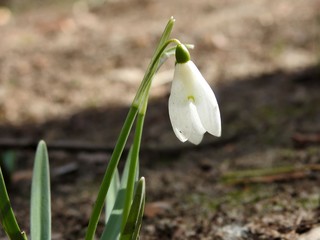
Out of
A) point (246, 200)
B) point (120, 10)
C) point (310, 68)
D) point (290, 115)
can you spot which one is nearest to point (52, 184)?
point (246, 200)

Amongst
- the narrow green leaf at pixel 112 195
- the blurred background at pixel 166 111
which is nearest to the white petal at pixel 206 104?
the narrow green leaf at pixel 112 195

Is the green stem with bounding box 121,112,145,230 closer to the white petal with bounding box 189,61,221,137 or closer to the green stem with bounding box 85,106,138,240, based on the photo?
the green stem with bounding box 85,106,138,240

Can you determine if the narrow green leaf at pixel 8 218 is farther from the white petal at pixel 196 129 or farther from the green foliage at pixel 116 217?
the white petal at pixel 196 129

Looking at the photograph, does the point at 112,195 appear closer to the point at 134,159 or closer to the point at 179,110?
the point at 134,159

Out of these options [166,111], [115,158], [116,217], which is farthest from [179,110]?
[166,111]

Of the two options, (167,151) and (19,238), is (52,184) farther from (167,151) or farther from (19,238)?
(19,238)
